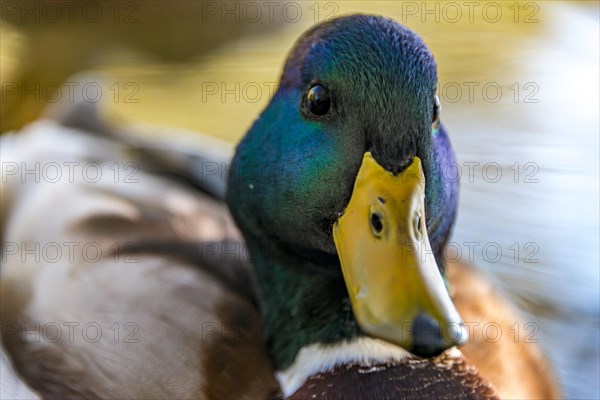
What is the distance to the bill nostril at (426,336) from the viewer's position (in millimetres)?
1487

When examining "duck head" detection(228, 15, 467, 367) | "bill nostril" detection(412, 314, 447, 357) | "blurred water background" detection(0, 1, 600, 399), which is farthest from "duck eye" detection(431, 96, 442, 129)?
"blurred water background" detection(0, 1, 600, 399)

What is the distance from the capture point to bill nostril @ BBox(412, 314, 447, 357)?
4.88ft

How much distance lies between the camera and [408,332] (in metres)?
1.51

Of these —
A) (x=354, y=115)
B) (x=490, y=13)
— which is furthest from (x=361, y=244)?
(x=490, y=13)

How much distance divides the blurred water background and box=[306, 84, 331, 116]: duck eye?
1337mm

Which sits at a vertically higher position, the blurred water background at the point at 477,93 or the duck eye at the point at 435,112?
the duck eye at the point at 435,112

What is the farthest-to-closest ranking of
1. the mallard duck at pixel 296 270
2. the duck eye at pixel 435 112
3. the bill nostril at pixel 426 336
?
the duck eye at pixel 435 112
the mallard duck at pixel 296 270
the bill nostril at pixel 426 336

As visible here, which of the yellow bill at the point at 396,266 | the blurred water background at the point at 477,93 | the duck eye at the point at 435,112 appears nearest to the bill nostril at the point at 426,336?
the yellow bill at the point at 396,266

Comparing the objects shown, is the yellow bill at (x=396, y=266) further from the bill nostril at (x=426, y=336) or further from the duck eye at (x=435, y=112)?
the duck eye at (x=435, y=112)

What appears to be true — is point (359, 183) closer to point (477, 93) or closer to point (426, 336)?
point (426, 336)

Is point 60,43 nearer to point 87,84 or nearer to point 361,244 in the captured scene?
point 87,84

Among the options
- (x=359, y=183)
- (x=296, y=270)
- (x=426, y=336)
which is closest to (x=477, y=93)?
(x=296, y=270)

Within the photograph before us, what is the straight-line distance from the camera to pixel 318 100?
1.73 metres

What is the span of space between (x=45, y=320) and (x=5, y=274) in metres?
0.35
